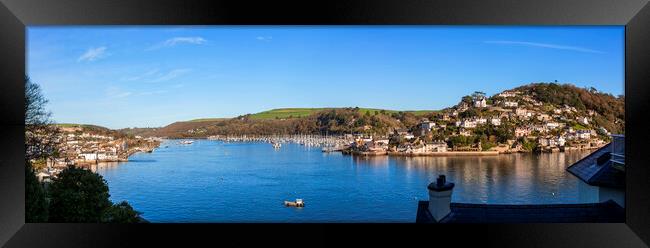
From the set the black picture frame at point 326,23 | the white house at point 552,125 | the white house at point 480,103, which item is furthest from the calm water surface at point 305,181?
the black picture frame at point 326,23

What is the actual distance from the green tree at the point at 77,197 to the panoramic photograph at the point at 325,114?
34.6ft

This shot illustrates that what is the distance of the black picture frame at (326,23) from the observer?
10.8 ft

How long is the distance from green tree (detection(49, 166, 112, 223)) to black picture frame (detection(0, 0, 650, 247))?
3.15 meters

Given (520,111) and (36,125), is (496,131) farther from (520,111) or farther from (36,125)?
(36,125)

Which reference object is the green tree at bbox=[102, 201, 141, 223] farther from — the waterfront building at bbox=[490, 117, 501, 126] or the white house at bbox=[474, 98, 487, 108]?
the white house at bbox=[474, 98, 487, 108]

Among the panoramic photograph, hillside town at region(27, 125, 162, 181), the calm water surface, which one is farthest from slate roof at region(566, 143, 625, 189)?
the calm water surface

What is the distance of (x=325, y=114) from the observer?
27.6 m

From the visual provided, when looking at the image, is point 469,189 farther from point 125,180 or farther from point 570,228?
point 570,228

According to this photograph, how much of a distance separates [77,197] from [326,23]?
15.5ft

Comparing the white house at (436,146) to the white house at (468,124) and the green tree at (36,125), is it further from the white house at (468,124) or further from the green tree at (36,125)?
the green tree at (36,125)

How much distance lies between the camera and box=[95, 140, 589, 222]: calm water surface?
74.2 ft

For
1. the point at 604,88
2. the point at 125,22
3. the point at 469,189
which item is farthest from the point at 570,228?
the point at 604,88

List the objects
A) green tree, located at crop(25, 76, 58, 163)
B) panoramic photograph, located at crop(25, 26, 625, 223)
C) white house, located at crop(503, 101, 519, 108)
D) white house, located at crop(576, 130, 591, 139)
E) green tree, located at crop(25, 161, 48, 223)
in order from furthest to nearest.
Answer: white house, located at crop(503, 101, 519, 108) < white house, located at crop(576, 130, 591, 139) < panoramic photograph, located at crop(25, 26, 625, 223) < green tree, located at crop(25, 76, 58, 163) < green tree, located at crop(25, 161, 48, 223)

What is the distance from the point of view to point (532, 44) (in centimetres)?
2578
